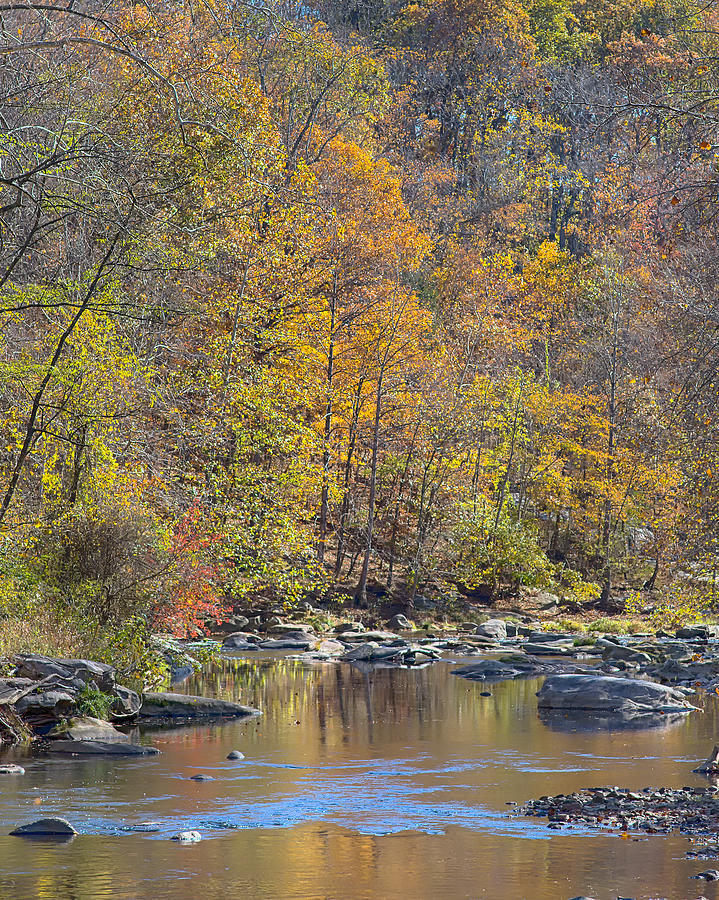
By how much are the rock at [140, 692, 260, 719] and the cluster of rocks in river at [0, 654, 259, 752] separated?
0.31 metres

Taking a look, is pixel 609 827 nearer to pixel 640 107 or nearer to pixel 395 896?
pixel 395 896

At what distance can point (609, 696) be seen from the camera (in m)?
17.1

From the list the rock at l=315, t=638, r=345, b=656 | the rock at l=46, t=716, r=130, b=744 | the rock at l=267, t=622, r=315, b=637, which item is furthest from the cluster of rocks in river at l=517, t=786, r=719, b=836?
the rock at l=267, t=622, r=315, b=637

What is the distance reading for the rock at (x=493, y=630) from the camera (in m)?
28.6

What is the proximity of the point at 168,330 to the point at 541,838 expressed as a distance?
14349mm

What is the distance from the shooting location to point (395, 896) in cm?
761

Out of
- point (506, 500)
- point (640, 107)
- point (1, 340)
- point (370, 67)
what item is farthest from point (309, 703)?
point (370, 67)

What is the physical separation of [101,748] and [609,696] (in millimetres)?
7709

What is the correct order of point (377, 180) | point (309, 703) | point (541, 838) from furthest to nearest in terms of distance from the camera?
point (377, 180) → point (309, 703) → point (541, 838)

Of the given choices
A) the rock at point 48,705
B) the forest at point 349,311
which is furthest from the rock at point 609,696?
the rock at point 48,705

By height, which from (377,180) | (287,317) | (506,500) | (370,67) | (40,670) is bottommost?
(40,670)

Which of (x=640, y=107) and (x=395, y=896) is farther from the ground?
(x=640, y=107)

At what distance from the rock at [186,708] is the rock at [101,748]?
246 cm

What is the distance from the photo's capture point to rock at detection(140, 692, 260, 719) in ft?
51.5
